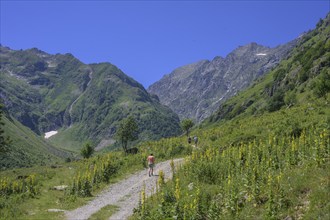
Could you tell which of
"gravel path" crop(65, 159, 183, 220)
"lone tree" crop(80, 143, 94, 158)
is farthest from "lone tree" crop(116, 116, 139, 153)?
"gravel path" crop(65, 159, 183, 220)

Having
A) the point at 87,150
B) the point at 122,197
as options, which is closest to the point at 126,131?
the point at 87,150

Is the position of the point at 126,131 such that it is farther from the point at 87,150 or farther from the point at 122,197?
the point at 122,197

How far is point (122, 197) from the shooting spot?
89.7 feet

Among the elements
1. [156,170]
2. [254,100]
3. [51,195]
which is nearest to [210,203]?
[51,195]

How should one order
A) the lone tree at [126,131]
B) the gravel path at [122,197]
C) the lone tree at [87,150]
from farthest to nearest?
the lone tree at [87,150] < the lone tree at [126,131] < the gravel path at [122,197]

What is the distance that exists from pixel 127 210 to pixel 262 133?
710 inches

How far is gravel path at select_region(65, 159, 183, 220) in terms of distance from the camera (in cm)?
2288

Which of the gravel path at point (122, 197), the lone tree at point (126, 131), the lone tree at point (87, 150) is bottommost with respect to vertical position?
the gravel path at point (122, 197)

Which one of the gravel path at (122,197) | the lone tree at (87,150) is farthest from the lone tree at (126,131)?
the gravel path at (122,197)

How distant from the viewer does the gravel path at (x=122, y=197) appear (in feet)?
75.0

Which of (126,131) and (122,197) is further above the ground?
(126,131)

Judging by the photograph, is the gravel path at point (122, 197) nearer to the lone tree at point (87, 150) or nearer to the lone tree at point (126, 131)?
the lone tree at point (126, 131)

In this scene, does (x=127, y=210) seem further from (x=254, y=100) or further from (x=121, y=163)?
(x=254, y=100)

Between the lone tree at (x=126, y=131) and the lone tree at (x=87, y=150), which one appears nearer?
the lone tree at (x=126, y=131)
